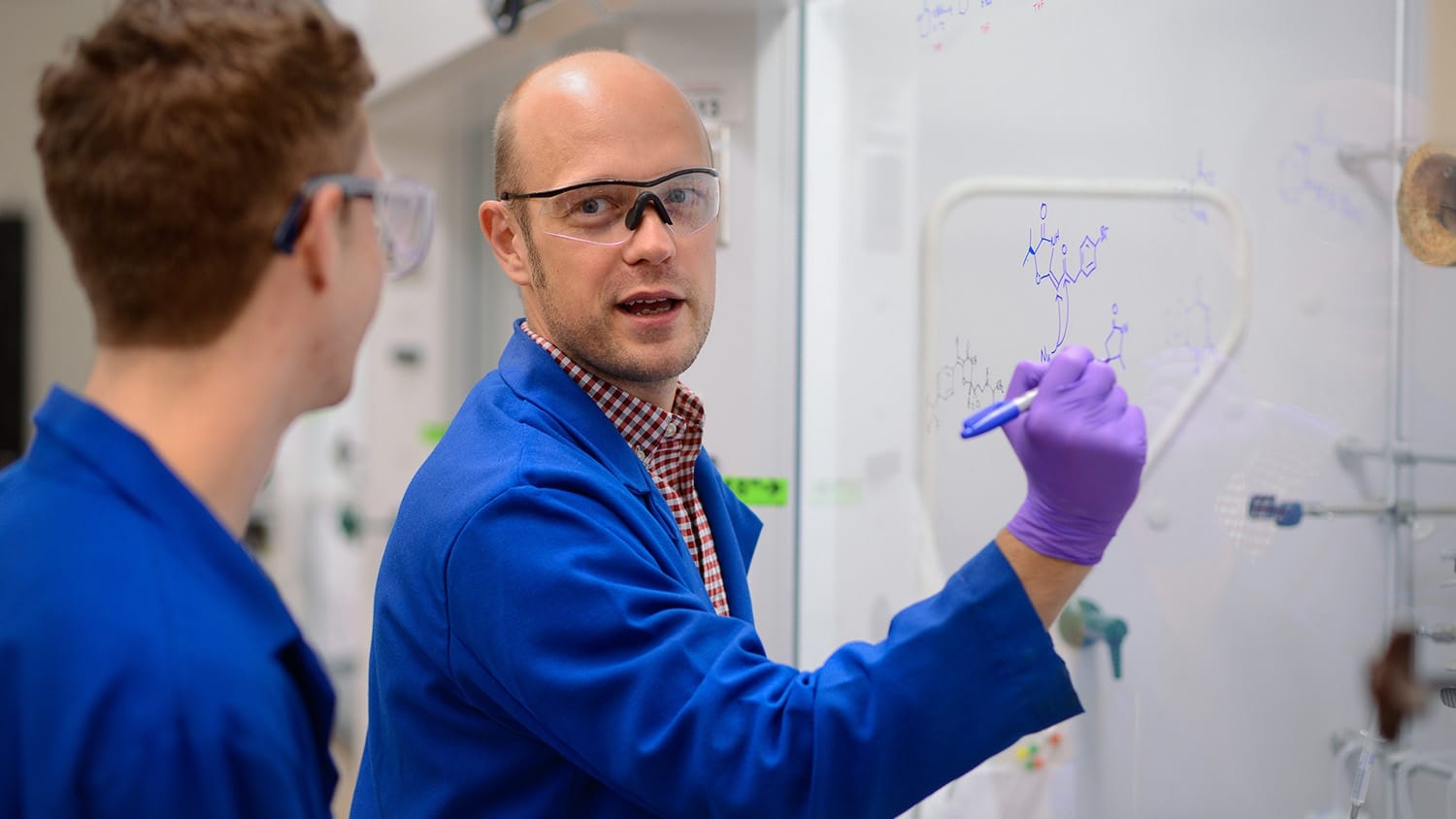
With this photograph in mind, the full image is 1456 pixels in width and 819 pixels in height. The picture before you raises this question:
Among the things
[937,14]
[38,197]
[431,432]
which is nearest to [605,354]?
[937,14]

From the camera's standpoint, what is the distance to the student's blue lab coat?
711 millimetres

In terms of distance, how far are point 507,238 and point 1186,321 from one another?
0.71m

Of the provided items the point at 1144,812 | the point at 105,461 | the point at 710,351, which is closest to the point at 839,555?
the point at 710,351

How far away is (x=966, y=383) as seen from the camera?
1.46 metres

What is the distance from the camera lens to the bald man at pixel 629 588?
0.88m

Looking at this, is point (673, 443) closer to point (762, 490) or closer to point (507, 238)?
point (507, 238)

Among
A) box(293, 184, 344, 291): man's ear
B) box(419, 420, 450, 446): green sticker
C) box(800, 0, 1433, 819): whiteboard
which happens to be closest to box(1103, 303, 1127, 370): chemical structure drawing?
box(800, 0, 1433, 819): whiteboard

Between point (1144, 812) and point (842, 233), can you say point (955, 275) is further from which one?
point (1144, 812)

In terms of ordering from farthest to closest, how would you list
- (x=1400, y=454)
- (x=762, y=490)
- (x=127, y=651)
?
(x=762, y=490) < (x=1400, y=454) < (x=127, y=651)

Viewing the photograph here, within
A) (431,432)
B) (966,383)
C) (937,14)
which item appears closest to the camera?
(966,383)

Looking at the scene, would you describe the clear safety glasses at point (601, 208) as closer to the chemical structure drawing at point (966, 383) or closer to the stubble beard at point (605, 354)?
the stubble beard at point (605, 354)

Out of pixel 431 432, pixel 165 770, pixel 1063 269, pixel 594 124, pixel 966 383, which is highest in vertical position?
pixel 594 124

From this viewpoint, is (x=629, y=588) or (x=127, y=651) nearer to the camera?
(x=127, y=651)

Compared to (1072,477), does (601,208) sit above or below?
above
